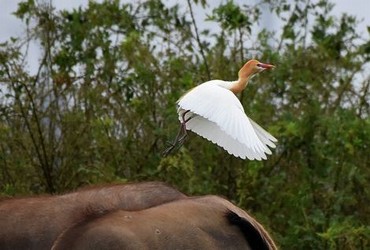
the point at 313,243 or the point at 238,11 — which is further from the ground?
the point at 238,11

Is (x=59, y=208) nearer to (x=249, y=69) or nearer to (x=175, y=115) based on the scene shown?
(x=249, y=69)

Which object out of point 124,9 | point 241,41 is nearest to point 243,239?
point 241,41

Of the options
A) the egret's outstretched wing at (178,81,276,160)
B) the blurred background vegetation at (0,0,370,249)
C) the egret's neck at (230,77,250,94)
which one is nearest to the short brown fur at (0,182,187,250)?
the egret's outstretched wing at (178,81,276,160)

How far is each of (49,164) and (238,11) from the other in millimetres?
1404

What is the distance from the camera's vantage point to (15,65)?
7605mm

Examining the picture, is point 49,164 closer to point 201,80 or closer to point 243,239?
point 201,80

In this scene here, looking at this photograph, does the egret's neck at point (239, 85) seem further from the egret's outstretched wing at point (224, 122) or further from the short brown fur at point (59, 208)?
the short brown fur at point (59, 208)

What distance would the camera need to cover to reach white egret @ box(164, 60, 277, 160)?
345cm

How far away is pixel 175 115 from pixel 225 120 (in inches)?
139

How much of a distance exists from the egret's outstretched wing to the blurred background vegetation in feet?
10.5

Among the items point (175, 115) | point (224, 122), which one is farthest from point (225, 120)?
point (175, 115)

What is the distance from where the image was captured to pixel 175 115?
706cm

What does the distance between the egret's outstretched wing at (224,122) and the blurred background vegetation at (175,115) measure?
3.21 m

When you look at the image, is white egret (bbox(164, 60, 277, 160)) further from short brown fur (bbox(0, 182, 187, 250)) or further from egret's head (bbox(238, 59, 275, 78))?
short brown fur (bbox(0, 182, 187, 250))
